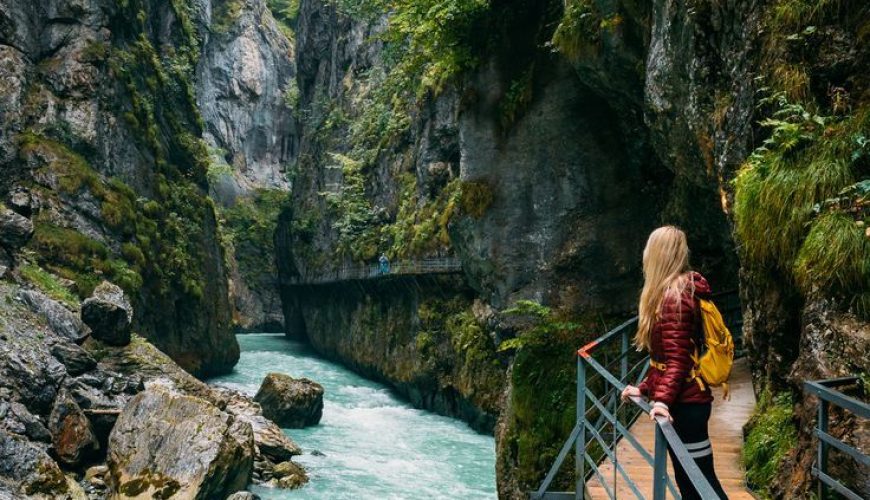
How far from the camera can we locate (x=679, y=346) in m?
3.74

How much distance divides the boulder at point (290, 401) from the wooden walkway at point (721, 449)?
1534 centimetres

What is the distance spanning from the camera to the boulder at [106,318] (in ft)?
58.0

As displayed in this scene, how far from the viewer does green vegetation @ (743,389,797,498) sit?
5.69 metres

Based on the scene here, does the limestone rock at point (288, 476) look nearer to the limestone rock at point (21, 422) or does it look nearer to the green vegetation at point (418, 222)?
the limestone rock at point (21, 422)

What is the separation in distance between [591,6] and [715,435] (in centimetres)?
743

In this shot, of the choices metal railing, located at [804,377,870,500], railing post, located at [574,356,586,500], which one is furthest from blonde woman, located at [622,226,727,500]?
railing post, located at [574,356,586,500]

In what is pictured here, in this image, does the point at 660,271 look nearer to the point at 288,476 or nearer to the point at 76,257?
the point at 288,476

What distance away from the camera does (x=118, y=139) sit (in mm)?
23562

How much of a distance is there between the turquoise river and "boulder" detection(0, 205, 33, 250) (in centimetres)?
943

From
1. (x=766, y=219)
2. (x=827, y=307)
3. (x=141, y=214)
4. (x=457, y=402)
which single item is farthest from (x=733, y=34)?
(x=141, y=214)

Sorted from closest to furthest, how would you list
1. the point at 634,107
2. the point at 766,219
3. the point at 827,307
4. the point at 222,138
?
the point at 827,307 < the point at 766,219 < the point at 634,107 < the point at 222,138

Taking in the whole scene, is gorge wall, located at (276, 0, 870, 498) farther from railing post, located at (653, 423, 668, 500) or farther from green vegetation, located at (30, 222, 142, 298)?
green vegetation, located at (30, 222, 142, 298)

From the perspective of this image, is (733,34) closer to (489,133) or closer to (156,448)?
(489,133)

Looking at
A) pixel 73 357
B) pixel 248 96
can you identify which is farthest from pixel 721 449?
pixel 248 96
